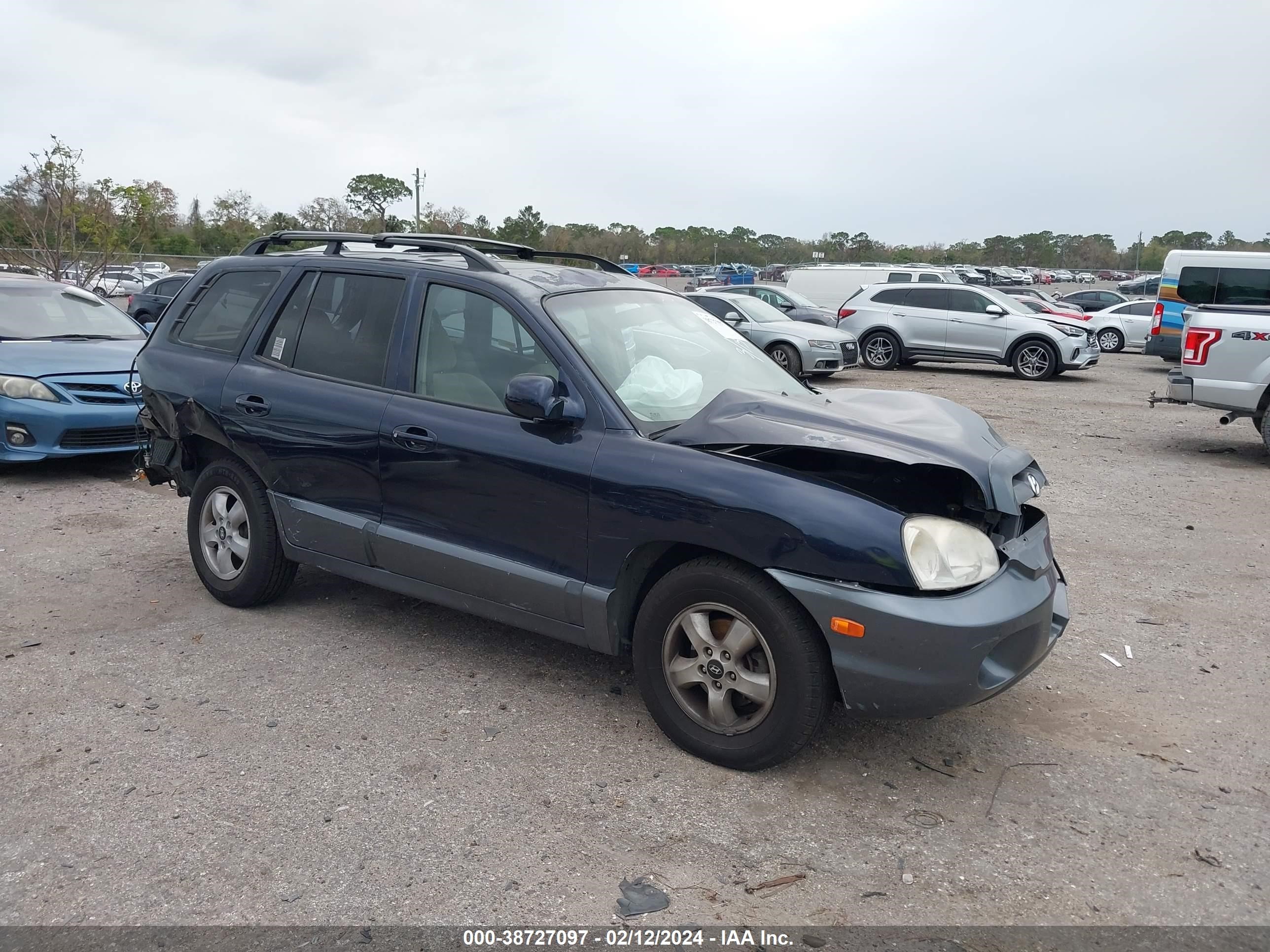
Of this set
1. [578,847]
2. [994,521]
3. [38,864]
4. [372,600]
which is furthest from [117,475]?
[994,521]

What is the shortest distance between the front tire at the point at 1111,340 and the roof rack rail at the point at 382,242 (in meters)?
23.3

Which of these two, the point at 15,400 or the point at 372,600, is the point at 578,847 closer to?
the point at 372,600

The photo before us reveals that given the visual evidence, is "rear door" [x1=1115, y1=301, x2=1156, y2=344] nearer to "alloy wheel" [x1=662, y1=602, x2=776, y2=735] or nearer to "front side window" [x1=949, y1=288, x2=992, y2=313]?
"front side window" [x1=949, y1=288, x2=992, y2=313]

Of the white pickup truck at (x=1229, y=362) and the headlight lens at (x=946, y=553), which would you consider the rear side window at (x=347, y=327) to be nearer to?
the headlight lens at (x=946, y=553)

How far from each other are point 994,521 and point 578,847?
74.7 inches

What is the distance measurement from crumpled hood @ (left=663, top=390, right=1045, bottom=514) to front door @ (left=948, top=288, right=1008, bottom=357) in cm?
1541

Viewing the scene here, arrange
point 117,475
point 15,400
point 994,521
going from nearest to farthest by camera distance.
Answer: point 994,521, point 15,400, point 117,475

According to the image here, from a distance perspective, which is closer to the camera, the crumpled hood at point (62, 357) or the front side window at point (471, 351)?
the front side window at point (471, 351)

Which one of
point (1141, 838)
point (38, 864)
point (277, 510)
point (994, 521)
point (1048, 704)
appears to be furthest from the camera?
point (277, 510)

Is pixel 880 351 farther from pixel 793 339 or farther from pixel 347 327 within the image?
pixel 347 327

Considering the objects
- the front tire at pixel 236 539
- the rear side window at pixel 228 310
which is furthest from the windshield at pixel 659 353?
the front tire at pixel 236 539

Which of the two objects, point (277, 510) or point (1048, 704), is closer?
point (1048, 704)

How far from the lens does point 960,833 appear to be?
129 inches

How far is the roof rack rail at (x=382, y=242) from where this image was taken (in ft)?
14.7
